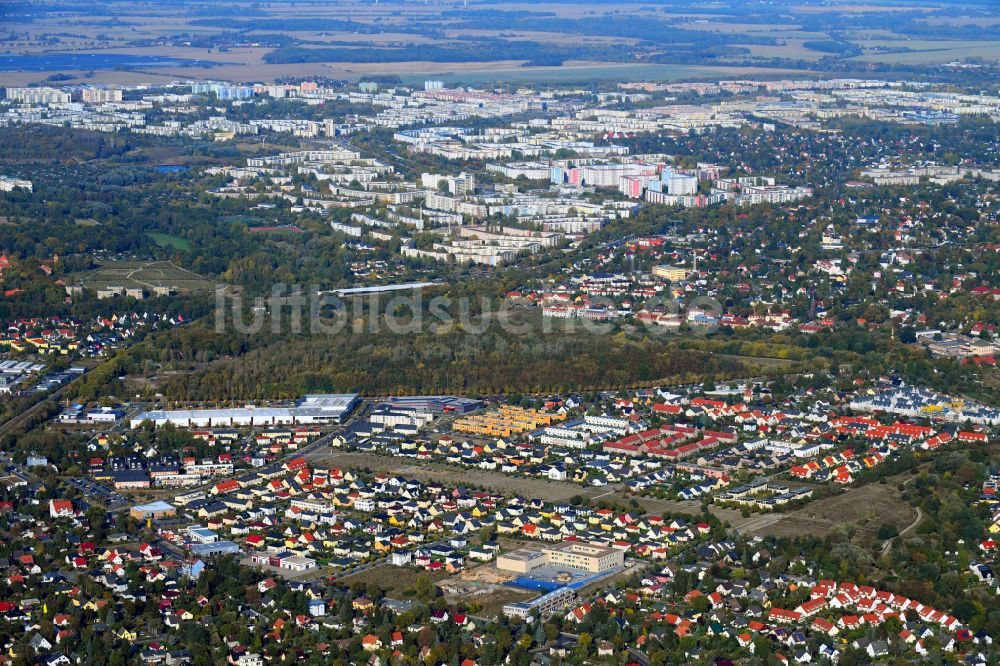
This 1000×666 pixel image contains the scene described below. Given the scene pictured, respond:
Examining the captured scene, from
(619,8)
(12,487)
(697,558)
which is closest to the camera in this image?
(697,558)

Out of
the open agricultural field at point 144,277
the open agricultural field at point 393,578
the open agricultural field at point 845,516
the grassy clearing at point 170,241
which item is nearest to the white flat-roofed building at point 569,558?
the open agricultural field at point 393,578

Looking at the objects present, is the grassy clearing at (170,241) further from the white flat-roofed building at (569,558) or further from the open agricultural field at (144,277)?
the white flat-roofed building at (569,558)

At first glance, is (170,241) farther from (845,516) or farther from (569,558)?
(569,558)

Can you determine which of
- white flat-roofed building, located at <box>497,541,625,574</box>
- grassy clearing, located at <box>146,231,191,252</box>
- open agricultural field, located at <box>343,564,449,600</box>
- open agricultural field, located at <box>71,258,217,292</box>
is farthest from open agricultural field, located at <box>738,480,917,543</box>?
grassy clearing, located at <box>146,231,191,252</box>

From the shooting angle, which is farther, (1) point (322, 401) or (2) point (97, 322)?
(2) point (97, 322)

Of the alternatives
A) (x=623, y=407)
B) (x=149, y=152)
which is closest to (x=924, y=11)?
(x=149, y=152)

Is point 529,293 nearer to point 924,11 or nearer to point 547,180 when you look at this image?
point 547,180

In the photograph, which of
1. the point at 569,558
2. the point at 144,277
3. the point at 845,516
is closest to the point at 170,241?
the point at 144,277

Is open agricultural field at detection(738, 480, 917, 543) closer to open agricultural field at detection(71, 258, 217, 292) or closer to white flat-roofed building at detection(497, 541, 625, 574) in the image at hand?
white flat-roofed building at detection(497, 541, 625, 574)
